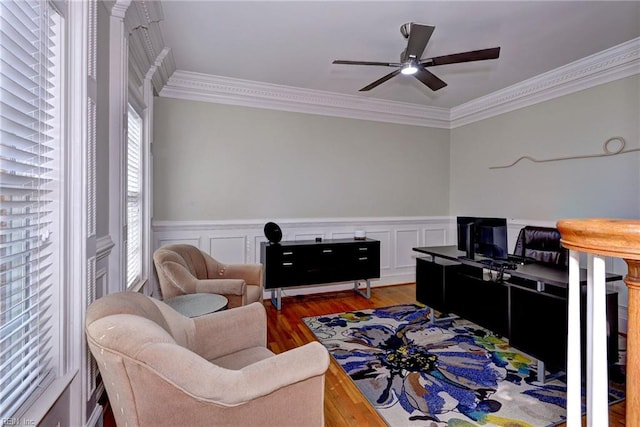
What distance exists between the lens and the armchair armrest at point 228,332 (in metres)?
1.77

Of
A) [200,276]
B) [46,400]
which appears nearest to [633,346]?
[46,400]

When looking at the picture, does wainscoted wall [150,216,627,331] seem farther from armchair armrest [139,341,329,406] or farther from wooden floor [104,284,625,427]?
armchair armrest [139,341,329,406]

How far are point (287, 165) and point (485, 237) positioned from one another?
266cm

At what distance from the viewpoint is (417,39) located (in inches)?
95.3

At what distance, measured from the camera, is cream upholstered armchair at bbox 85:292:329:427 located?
1.14m

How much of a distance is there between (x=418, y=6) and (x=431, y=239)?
12.1 feet

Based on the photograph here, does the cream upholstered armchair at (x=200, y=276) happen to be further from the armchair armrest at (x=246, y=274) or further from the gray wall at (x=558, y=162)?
the gray wall at (x=558, y=162)

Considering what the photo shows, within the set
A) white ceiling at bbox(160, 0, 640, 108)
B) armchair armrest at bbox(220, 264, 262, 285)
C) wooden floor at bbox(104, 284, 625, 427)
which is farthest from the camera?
armchair armrest at bbox(220, 264, 262, 285)

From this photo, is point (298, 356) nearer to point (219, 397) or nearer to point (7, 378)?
point (219, 397)

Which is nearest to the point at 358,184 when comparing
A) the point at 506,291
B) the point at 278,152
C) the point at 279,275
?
the point at 278,152

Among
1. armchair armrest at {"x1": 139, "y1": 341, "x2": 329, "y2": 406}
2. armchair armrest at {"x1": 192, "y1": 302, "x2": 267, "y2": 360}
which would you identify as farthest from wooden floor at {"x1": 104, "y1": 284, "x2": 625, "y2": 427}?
armchair armrest at {"x1": 139, "y1": 341, "x2": 329, "y2": 406}

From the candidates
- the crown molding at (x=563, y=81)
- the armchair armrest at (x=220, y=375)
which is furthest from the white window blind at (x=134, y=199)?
the crown molding at (x=563, y=81)

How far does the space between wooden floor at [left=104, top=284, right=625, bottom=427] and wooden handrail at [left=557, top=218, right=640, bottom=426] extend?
5.63ft

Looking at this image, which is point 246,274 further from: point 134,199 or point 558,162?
point 558,162
